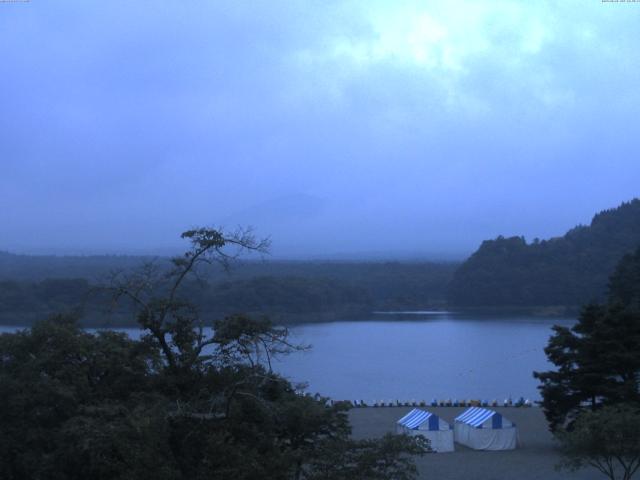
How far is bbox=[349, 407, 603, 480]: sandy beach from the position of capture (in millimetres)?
11227

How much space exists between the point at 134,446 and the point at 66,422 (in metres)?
1.20

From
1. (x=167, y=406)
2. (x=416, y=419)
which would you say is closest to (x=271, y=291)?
(x=416, y=419)

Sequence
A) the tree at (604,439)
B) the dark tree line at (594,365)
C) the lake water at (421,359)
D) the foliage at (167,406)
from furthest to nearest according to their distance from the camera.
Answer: the lake water at (421,359)
the dark tree line at (594,365)
the tree at (604,439)
the foliage at (167,406)

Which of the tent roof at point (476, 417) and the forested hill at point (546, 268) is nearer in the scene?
the tent roof at point (476, 417)

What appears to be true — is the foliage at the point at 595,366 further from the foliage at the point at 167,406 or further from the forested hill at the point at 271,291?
the foliage at the point at 167,406

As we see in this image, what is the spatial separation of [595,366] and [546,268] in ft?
140

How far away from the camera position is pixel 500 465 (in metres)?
12.0

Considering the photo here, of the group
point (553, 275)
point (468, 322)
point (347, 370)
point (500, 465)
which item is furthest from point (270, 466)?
point (553, 275)

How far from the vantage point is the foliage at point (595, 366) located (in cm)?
1247

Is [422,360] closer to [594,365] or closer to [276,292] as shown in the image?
[276,292]

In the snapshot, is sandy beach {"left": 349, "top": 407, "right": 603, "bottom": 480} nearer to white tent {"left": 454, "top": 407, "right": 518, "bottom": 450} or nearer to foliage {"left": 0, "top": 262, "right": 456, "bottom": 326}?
white tent {"left": 454, "top": 407, "right": 518, "bottom": 450}

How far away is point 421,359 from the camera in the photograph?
29891mm

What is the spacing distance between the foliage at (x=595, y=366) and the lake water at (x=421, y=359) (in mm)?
5410

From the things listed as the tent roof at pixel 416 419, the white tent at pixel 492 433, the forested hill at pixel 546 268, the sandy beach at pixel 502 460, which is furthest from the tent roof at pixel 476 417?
the forested hill at pixel 546 268
